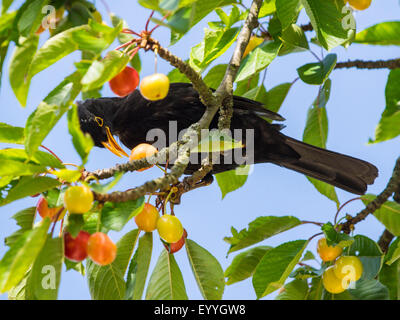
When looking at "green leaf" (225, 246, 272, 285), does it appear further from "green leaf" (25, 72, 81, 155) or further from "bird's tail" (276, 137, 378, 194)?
"green leaf" (25, 72, 81, 155)

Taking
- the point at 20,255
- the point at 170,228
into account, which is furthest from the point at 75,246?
the point at 170,228

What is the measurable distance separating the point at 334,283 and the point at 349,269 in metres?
0.11

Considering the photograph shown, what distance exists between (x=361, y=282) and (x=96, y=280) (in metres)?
1.37

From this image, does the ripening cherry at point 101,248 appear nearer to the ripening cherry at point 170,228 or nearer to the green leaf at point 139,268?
the ripening cherry at point 170,228

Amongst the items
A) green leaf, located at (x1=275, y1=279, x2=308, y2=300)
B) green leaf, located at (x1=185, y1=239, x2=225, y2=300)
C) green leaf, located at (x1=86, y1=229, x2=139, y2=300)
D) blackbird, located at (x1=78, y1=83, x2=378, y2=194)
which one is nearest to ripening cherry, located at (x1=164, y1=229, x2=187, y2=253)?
green leaf, located at (x1=185, y1=239, x2=225, y2=300)

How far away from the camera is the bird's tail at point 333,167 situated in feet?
13.1

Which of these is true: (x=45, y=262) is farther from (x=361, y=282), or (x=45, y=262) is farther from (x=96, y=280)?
(x=361, y=282)

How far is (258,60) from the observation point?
2832mm

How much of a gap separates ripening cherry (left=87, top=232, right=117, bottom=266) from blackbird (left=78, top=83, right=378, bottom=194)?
1.91 meters

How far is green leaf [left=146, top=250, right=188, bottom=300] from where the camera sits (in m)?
2.42

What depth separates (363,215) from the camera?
121 inches

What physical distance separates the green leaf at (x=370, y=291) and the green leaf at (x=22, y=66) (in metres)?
1.89

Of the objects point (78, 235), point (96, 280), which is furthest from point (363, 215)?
point (78, 235)

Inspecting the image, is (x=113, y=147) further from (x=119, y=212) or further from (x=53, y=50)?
(x=119, y=212)
